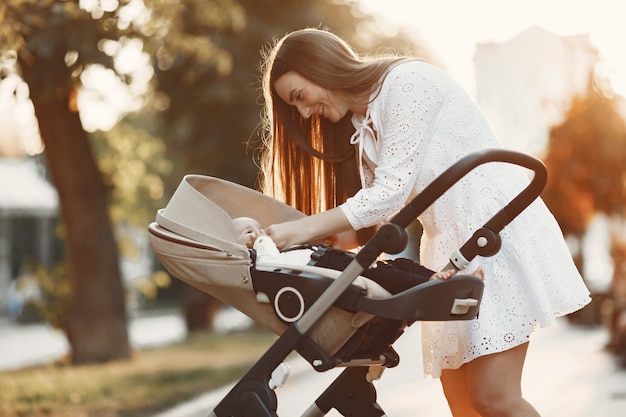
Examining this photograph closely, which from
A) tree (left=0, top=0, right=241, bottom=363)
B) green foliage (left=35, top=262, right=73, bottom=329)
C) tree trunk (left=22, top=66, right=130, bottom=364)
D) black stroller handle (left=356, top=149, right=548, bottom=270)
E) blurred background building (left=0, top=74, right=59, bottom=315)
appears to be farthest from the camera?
blurred background building (left=0, top=74, right=59, bottom=315)

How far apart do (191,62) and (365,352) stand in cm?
1574

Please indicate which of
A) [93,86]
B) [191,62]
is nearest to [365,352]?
[93,86]

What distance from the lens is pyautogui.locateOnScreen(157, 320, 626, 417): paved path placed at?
8383mm

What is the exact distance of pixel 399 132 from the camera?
11.5 ft

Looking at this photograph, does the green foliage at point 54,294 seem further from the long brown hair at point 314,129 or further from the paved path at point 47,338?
the long brown hair at point 314,129

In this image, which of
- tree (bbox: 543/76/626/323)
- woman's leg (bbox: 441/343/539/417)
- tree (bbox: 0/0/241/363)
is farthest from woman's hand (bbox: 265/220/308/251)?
tree (bbox: 543/76/626/323)

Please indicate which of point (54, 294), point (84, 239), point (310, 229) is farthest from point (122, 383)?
point (310, 229)

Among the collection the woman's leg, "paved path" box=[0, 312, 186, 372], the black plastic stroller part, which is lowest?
"paved path" box=[0, 312, 186, 372]

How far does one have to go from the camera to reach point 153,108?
2242 centimetres

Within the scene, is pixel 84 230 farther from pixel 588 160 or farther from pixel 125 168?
pixel 588 160

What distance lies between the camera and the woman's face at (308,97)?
3.66 m

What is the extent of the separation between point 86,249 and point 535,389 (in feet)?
19.9

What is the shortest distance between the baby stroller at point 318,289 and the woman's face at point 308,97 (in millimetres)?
497

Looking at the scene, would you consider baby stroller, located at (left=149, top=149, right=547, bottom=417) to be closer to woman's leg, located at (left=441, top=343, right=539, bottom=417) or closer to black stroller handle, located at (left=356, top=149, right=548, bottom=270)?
black stroller handle, located at (left=356, top=149, right=548, bottom=270)
